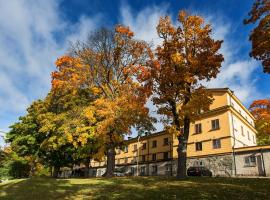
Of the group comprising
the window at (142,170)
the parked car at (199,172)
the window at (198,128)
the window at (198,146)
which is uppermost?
the window at (198,128)

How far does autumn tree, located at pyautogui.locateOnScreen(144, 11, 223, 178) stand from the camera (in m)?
21.2

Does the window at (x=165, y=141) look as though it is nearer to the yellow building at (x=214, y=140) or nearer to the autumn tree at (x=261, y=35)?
the yellow building at (x=214, y=140)

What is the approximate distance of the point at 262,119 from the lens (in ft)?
172

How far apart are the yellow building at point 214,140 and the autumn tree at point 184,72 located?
13.2 metres

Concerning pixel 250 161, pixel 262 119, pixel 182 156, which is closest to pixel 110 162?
pixel 182 156

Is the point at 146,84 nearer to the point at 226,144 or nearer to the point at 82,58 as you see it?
the point at 82,58

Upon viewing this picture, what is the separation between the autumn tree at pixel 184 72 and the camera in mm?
21234

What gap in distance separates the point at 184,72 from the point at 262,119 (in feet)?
129

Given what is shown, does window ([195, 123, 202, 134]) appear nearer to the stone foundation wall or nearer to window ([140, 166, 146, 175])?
the stone foundation wall

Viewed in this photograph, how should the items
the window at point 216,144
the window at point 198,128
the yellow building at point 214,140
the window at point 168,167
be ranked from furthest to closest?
1. the window at point 168,167
2. the window at point 198,128
3. the window at point 216,144
4. the yellow building at point 214,140

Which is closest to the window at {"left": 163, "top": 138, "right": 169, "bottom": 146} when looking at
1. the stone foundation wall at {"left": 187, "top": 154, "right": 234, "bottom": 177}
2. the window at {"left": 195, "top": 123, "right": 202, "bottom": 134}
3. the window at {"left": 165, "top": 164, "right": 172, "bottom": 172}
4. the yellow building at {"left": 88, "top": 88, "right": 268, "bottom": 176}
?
the yellow building at {"left": 88, "top": 88, "right": 268, "bottom": 176}

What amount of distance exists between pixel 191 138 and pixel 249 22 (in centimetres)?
2891

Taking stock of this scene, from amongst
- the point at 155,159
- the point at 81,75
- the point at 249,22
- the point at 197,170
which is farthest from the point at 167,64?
the point at 155,159

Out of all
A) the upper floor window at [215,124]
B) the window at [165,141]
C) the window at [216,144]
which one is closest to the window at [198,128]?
the upper floor window at [215,124]
